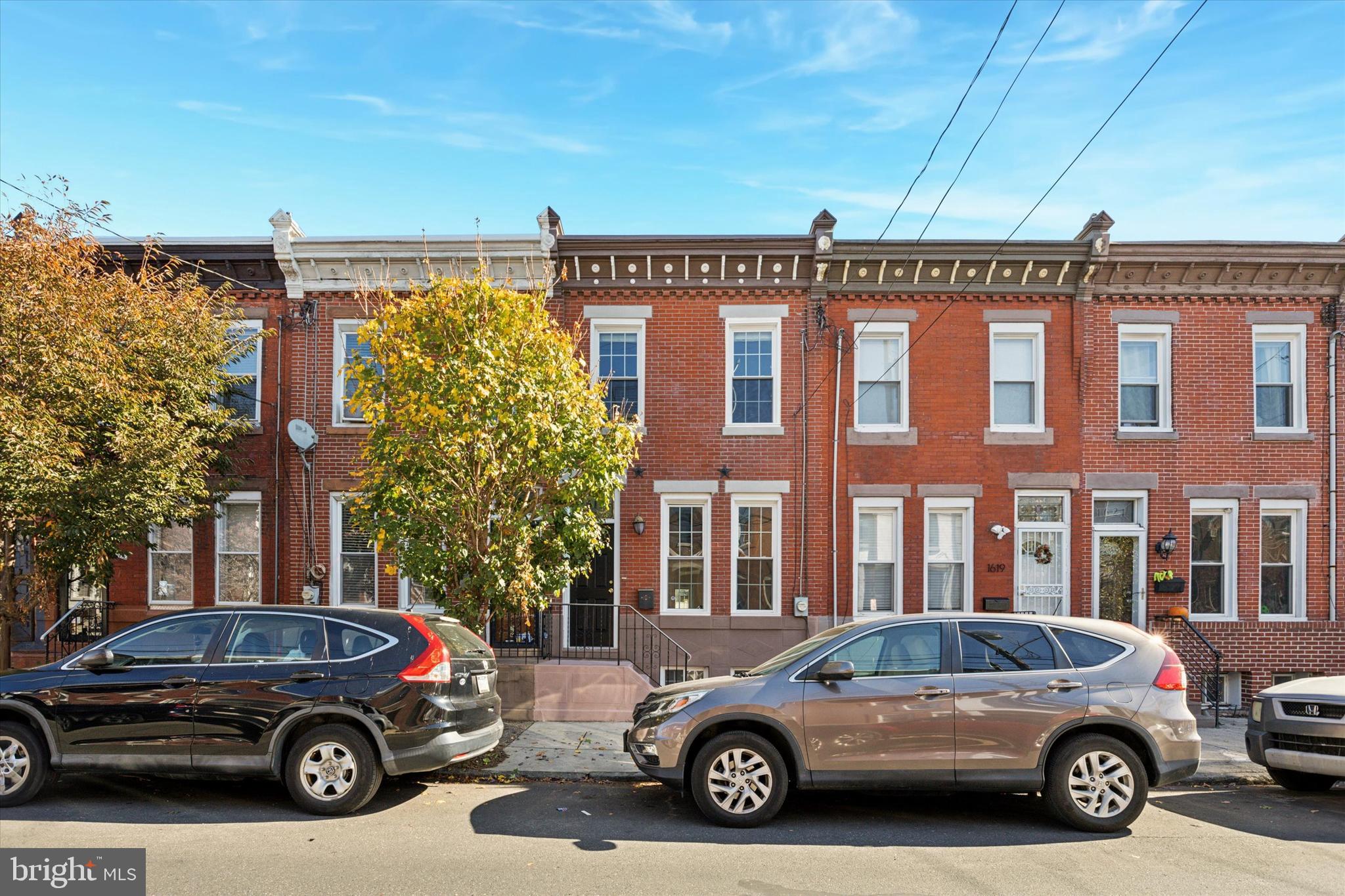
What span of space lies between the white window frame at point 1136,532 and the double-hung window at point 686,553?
6.14 meters

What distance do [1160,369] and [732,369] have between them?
6.88m

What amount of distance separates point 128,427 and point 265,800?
18.0ft

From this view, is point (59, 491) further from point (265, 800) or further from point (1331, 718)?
point (1331, 718)

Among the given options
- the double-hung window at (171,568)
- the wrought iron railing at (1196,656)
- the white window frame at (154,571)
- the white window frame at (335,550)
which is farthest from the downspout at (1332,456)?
the double-hung window at (171,568)

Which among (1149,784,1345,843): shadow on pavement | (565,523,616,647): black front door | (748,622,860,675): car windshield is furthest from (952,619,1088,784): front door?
(565,523,616,647): black front door

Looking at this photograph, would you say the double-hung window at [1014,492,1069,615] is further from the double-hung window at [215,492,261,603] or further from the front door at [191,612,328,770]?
the double-hung window at [215,492,261,603]

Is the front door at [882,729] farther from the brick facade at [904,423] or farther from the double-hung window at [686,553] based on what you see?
the double-hung window at [686,553]

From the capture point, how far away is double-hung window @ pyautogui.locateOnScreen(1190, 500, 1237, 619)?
13.0 meters

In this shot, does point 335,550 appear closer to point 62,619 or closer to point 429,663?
point 62,619

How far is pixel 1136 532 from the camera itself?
12977 millimetres

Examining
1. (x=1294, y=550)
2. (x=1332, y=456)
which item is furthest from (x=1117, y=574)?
(x=1332, y=456)

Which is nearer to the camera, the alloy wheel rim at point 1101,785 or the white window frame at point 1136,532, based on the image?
the alloy wheel rim at point 1101,785

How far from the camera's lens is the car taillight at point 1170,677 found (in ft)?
21.4

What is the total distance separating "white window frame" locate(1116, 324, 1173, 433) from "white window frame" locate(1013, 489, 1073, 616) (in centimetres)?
162
